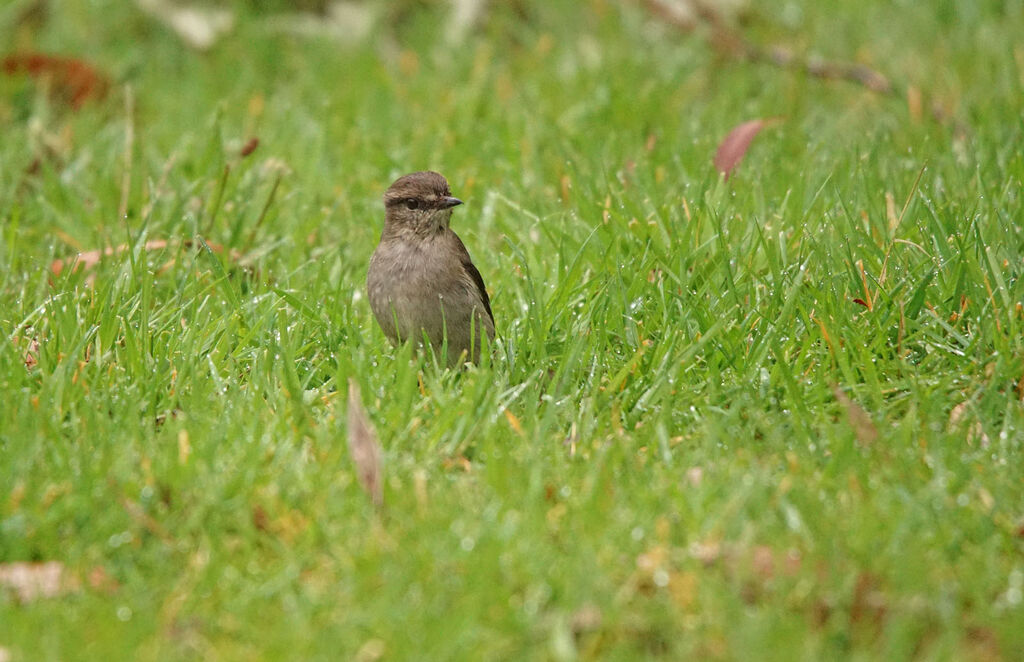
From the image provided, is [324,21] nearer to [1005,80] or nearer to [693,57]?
[693,57]

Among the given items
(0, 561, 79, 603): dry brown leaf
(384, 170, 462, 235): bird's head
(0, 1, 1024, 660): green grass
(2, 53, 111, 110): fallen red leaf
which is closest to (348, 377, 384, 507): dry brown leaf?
(0, 1, 1024, 660): green grass

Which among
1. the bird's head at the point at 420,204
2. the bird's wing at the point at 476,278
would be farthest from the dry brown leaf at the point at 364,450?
the bird's head at the point at 420,204

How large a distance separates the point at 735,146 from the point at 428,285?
215 cm

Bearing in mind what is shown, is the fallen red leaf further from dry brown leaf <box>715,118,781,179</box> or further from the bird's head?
dry brown leaf <box>715,118,781,179</box>

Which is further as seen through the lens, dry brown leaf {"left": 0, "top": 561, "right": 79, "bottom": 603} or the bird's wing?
the bird's wing

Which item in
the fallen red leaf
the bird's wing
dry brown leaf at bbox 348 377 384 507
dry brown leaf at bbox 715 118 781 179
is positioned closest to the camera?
dry brown leaf at bbox 348 377 384 507

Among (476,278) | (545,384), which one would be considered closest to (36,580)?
(545,384)

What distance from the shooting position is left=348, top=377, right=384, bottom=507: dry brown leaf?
3514 mm

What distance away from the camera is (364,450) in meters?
3.61

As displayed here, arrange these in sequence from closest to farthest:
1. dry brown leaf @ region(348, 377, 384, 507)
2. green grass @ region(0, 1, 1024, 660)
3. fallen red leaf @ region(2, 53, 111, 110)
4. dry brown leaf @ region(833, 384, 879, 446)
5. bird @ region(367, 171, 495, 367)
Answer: green grass @ region(0, 1, 1024, 660) < dry brown leaf @ region(348, 377, 384, 507) < dry brown leaf @ region(833, 384, 879, 446) < bird @ region(367, 171, 495, 367) < fallen red leaf @ region(2, 53, 111, 110)

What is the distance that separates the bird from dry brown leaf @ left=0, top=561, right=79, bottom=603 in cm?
171

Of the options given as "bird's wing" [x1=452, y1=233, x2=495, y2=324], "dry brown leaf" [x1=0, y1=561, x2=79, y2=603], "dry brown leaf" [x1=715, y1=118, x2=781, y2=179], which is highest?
"dry brown leaf" [x1=715, y1=118, x2=781, y2=179]

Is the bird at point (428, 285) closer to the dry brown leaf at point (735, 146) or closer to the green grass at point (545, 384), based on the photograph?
the green grass at point (545, 384)

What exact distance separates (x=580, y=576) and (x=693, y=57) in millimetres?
5783
